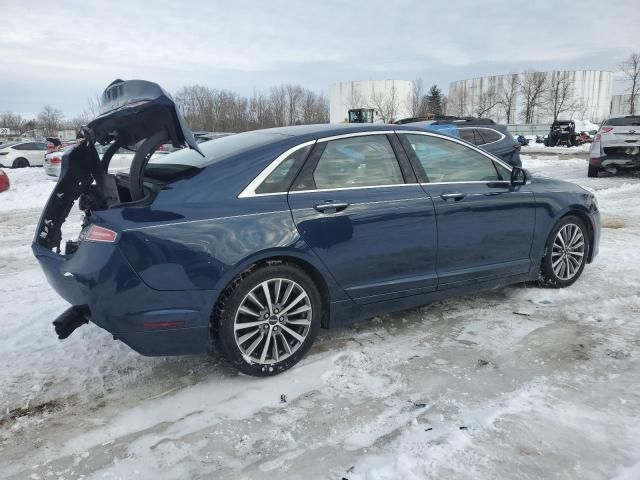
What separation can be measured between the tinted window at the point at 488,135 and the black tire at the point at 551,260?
6.13 meters

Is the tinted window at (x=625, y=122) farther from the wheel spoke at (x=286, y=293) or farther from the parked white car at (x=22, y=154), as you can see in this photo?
the parked white car at (x=22, y=154)

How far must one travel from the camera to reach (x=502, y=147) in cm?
1041

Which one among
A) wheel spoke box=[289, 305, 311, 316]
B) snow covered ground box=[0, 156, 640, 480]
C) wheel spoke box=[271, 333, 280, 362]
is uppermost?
wheel spoke box=[289, 305, 311, 316]

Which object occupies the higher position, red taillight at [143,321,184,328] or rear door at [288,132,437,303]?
rear door at [288,132,437,303]

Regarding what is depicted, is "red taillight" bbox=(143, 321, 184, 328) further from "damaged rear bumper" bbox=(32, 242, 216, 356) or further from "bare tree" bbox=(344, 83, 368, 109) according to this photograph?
"bare tree" bbox=(344, 83, 368, 109)

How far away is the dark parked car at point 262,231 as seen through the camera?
2871 mm

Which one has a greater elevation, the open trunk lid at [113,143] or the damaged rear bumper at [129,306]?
the open trunk lid at [113,143]

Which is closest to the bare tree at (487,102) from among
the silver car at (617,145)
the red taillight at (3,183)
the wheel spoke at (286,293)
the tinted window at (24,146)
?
the tinted window at (24,146)

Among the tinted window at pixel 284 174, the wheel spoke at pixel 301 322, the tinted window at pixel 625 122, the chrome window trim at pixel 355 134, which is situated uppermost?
the tinted window at pixel 625 122

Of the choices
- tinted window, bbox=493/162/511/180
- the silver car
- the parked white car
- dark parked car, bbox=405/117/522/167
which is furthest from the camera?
the parked white car

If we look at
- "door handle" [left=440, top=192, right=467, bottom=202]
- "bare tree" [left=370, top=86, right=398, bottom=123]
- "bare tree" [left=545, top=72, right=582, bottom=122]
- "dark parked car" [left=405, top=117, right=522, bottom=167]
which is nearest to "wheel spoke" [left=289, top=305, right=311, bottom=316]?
"door handle" [left=440, top=192, right=467, bottom=202]

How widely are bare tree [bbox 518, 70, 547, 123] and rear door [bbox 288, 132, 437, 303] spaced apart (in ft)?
267

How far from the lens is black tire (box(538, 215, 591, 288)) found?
15.2 feet

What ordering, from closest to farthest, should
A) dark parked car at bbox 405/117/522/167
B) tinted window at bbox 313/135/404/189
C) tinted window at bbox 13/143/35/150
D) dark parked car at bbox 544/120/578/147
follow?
tinted window at bbox 313/135/404/189 < dark parked car at bbox 405/117/522/167 < tinted window at bbox 13/143/35/150 < dark parked car at bbox 544/120/578/147
